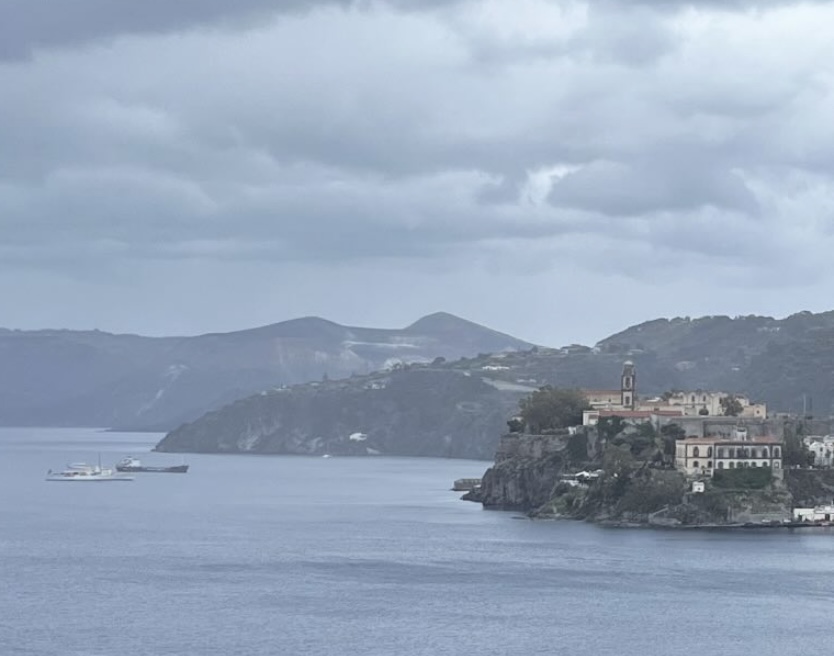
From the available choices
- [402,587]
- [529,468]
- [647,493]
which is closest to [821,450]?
[647,493]

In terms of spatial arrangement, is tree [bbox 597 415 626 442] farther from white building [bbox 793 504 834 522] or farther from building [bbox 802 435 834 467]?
→ white building [bbox 793 504 834 522]

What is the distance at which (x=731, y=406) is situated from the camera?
14412 cm

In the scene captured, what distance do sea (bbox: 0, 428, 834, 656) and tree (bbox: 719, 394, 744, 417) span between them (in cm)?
1759

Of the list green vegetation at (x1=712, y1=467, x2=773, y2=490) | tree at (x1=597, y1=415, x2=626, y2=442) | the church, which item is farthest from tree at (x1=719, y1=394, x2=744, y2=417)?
green vegetation at (x1=712, y1=467, x2=773, y2=490)

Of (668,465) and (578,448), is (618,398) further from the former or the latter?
(668,465)

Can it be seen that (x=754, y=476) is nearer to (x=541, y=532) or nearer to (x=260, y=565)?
(x=541, y=532)

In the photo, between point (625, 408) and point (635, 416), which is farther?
point (625, 408)

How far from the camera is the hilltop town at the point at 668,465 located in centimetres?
12288

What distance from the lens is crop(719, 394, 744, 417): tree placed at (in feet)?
471

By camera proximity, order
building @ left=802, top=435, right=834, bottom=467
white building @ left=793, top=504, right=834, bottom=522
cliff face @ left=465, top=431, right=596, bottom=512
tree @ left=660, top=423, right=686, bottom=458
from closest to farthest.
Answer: white building @ left=793, top=504, right=834, bottom=522 → tree @ left=660, top=423, right=686, bottom=458 → building @ left=802, top=435, right=834, bottom=467 → cliff face @ left=465, top=431, right=596, bottom=512

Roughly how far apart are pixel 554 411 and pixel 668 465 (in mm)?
21729

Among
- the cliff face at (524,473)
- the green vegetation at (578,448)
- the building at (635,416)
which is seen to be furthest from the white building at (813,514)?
the cliff face at (524,473)

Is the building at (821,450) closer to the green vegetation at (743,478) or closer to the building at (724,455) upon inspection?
the building at (724,455)

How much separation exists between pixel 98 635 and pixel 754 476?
185 ft
